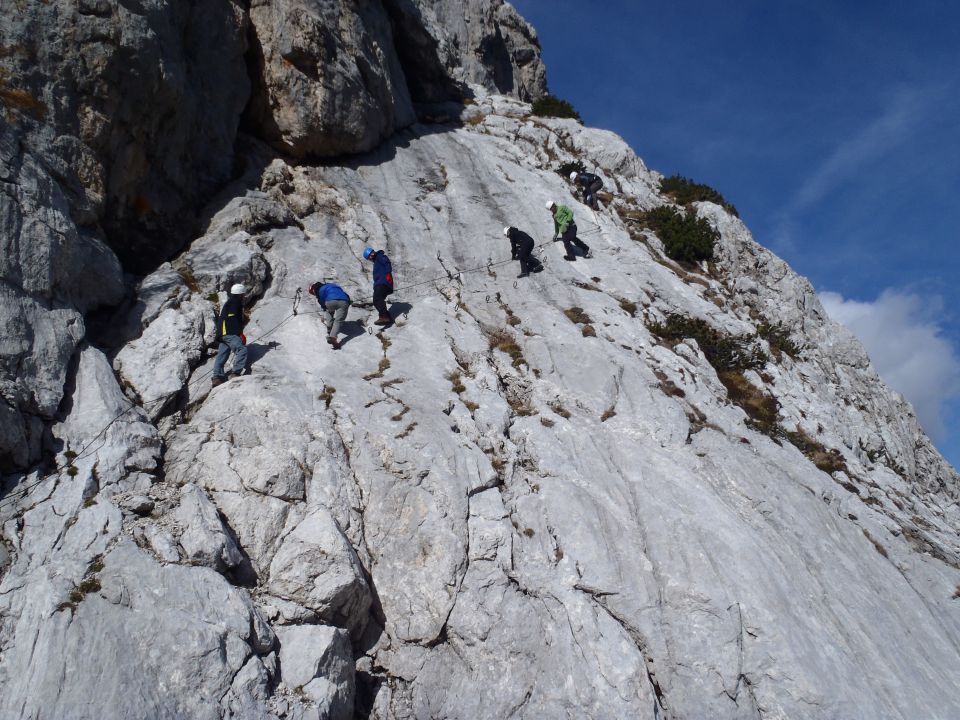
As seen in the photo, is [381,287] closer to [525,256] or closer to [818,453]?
[525,256]

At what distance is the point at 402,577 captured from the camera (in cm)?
1145

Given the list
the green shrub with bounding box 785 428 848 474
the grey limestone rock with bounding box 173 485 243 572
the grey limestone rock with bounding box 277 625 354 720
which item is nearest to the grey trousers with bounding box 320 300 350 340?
the grey limestone rock with bounding box 173 485 243 572

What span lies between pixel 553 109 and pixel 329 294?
974 inches

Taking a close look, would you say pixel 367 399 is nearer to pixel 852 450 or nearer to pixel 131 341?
pixel 131 341

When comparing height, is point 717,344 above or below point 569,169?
below

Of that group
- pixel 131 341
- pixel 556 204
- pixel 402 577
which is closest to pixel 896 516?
pixel 402 577

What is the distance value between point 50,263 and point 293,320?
218 inches

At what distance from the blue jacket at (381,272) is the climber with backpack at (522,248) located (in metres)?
5.27

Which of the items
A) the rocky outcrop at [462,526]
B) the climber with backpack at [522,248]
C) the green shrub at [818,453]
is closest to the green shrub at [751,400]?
the rocky outcrop at [462,526]

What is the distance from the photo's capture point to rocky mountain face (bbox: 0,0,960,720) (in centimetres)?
995

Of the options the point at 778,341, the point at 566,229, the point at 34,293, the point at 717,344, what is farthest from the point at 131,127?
the point at 778,341

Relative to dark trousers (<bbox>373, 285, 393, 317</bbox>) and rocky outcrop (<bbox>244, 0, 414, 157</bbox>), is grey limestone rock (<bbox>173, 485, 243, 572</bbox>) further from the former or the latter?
rocky outcrop (<bbox>244, 0, 414, 157</bbox>)

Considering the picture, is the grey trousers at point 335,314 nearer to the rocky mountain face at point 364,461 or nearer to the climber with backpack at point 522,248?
the rocky mountain face at point 364,461

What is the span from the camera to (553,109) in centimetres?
3562
